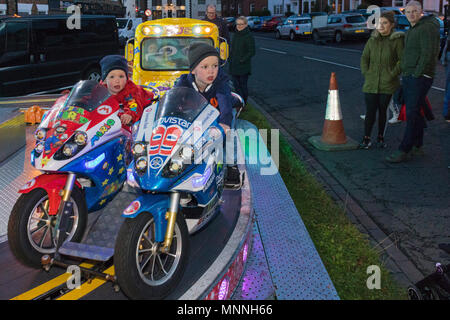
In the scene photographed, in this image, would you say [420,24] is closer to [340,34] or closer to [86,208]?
[86,208]

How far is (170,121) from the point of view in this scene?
394 centimetres

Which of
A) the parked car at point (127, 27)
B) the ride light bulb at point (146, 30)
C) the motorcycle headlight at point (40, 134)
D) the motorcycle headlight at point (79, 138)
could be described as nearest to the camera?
the motorcycle headlight at point (79, 138)

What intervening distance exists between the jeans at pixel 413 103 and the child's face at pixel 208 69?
344 centimetres

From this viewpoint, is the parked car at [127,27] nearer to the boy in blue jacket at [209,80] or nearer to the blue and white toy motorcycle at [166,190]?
the boy in blue jacket at [209,80]

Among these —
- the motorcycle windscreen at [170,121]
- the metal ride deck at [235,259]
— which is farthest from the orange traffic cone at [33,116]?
the motorcycle windscreen at [170,121]

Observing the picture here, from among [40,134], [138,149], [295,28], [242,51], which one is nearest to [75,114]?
[40,134]

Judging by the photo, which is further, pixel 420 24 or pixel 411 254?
pixel 420 24

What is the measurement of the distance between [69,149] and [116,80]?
4.38 feet

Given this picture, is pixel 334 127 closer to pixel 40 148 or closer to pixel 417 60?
pixel 417 60

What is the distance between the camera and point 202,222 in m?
4.38

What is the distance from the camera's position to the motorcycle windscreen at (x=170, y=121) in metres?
3.75

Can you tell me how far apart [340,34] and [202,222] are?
27.5 m
